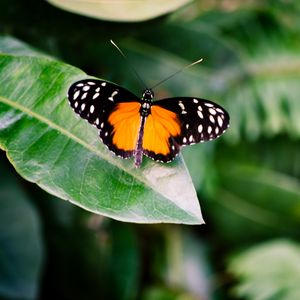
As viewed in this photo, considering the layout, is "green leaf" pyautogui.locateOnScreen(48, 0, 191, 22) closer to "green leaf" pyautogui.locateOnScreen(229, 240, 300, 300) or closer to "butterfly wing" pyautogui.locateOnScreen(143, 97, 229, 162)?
"butterfly wing" pyautogui.locateOnScreen(143, 97, 229, 162)

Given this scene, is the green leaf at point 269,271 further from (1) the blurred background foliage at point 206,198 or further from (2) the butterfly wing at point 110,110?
(2) the butterfly wing at point 110,110

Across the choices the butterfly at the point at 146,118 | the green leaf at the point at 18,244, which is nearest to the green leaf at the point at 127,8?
the butterfly at the point at 146,118

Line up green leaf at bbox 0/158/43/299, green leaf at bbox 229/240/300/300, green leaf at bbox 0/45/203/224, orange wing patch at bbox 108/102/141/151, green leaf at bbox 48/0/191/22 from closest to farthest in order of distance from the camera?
1. green leaf at bbox 0/45/203/224
2. orange wing patch at bbox 108/102/141/151
3. green leaf at bbox 48/0/191/22
4. green leaf at bbox 0/158/43/299
5. green leaf at bbox 229/240/300/300

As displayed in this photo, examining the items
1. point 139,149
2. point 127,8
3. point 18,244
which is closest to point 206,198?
point 18,244

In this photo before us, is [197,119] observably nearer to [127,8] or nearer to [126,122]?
[126,122]

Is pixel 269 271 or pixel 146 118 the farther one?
pixel 269 271

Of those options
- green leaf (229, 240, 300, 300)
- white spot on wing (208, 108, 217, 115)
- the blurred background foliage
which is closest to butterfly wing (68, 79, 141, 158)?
white spot on wing (208, 108, 217, 115)
